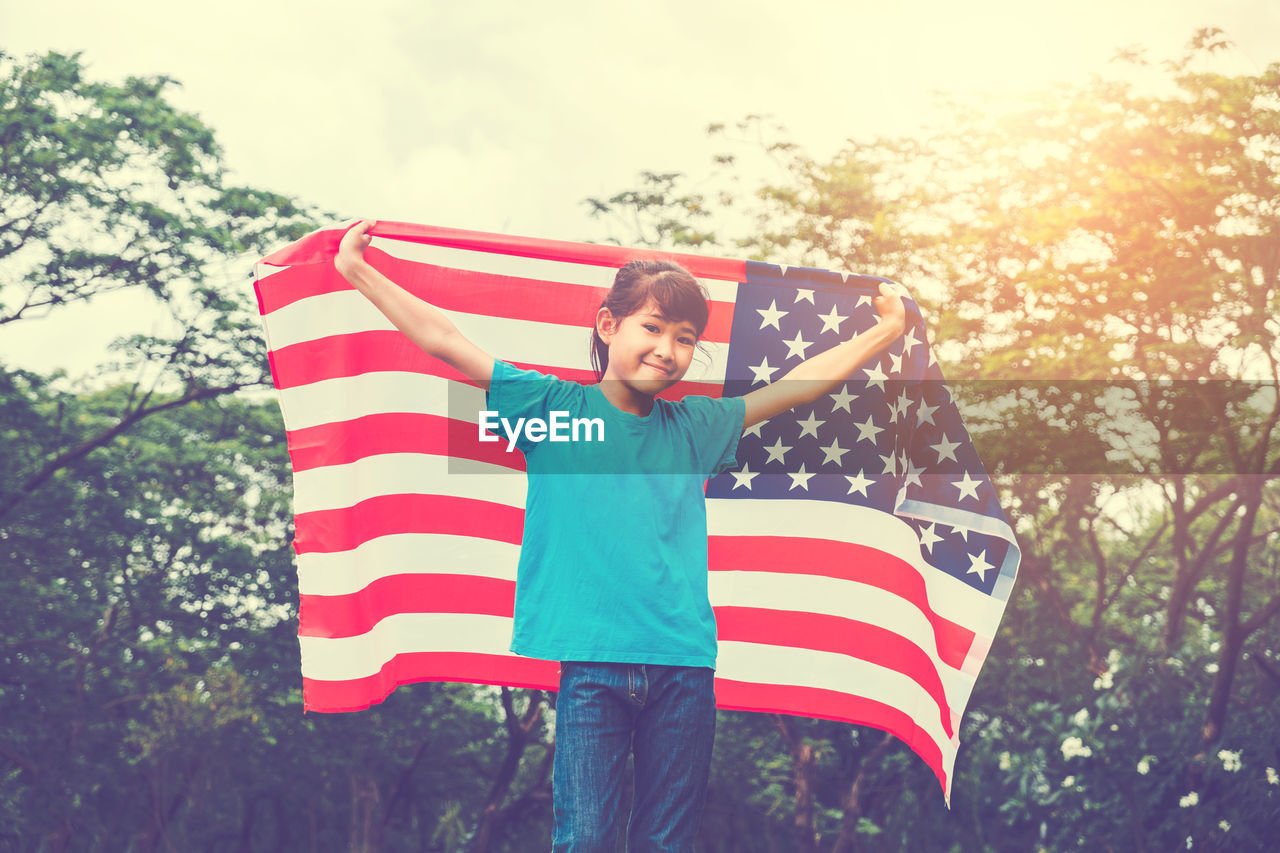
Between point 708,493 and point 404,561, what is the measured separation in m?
1.19

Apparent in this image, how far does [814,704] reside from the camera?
4367 millimetres

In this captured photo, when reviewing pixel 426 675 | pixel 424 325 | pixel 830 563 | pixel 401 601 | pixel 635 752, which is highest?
pixel 424 325

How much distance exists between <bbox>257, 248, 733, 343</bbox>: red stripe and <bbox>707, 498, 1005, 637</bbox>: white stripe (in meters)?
0.68

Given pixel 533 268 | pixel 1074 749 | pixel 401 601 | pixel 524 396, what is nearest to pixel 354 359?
pixel 533 268

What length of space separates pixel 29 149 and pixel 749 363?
13.7 meters

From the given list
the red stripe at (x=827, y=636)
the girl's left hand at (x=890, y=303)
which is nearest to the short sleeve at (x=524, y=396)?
the girl's left hand at (x=890, y=303)

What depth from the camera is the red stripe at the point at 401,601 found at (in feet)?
13.9

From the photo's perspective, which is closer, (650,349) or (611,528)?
(611,528)

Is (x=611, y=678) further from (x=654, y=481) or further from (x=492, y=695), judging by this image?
(x=492, y=695)

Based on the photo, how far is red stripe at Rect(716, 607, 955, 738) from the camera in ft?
14.3

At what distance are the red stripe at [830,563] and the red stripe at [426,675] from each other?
2.69 ft

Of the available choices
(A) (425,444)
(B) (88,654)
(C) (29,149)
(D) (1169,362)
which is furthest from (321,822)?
(A) (425,444)

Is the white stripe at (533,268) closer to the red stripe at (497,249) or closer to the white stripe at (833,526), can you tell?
the red stripe at (497,249)

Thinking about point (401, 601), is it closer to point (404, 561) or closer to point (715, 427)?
point (404, 561)
